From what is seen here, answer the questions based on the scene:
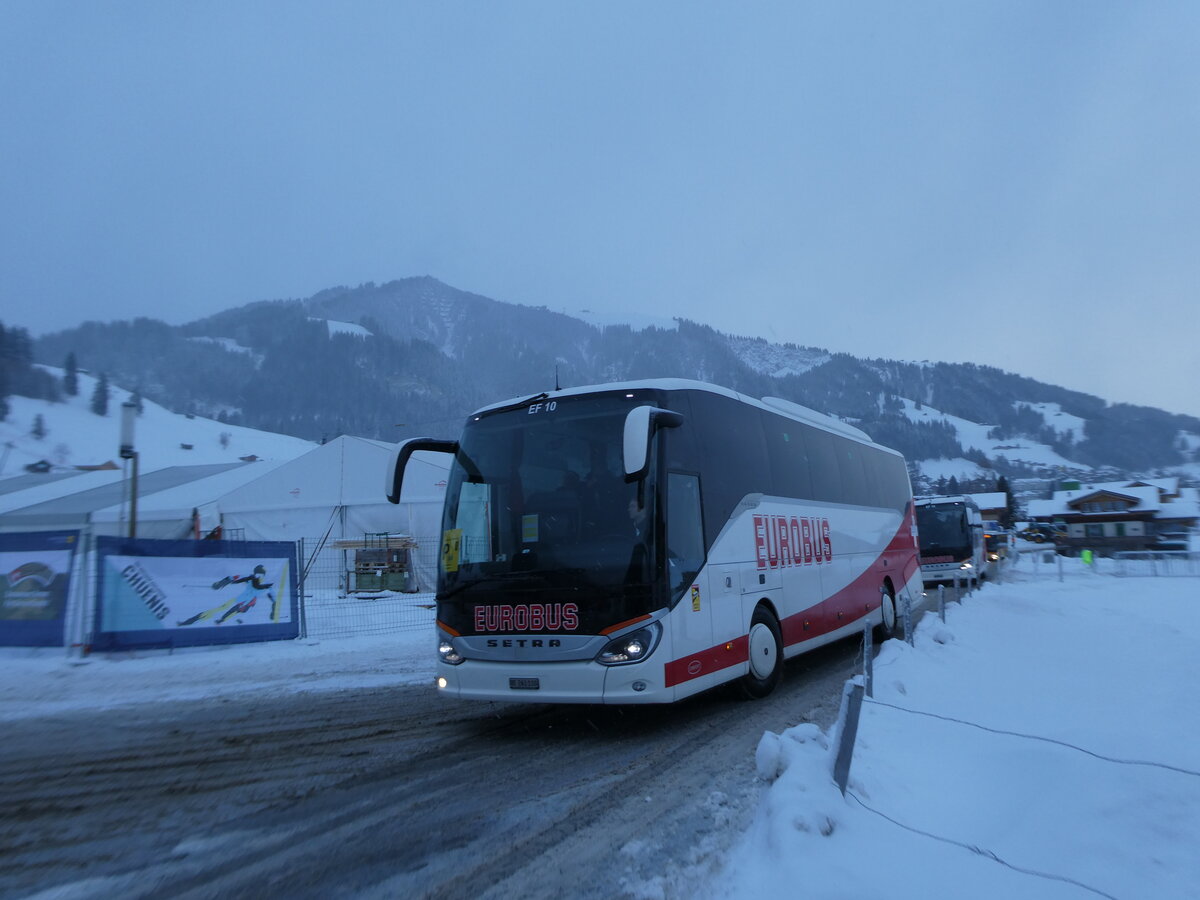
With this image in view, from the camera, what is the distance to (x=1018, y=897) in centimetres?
314

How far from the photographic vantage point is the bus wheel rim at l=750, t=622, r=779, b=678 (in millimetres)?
8102

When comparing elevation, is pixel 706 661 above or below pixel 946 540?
below

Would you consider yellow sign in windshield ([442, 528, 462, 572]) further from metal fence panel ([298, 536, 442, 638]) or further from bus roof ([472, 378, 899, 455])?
metal fence panel ([298, 536, 442, 638])

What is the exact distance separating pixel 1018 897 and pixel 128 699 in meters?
9.59

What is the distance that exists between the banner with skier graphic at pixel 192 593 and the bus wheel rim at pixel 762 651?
9.31 metres

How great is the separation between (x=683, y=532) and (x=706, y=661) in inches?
47.9

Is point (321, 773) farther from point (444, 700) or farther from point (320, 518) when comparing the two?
point (320, 518)

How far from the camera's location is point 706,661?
707 centimetres

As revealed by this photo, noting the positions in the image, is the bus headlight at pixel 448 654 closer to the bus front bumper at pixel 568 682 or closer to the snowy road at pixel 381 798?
the bus front bumper at pixel 568 682

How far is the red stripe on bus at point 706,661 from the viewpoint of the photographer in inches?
256

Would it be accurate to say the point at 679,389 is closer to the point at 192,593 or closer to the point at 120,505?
the point at 192,593

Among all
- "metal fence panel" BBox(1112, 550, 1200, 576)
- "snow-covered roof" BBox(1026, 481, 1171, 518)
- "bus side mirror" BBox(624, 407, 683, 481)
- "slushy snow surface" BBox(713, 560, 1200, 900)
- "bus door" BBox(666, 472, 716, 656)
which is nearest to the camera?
"slushy snow surface" BBox(713, 560, 1200, 900)

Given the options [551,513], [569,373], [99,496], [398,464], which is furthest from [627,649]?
[569,373]

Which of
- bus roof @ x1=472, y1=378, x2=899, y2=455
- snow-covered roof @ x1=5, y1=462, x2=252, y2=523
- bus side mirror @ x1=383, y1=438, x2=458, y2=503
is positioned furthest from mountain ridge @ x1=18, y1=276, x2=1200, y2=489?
bus side mirror @ x1=383, y1=438, x2=458, y2=503
